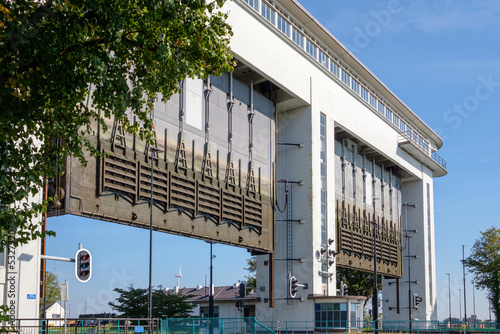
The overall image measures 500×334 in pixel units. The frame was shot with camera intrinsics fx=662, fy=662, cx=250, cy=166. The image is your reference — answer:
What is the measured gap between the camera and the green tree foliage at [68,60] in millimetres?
13539

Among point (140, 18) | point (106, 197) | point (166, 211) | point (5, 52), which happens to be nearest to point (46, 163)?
point (5, 52)

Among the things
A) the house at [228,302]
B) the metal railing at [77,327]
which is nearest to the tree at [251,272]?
the house at [228,302]

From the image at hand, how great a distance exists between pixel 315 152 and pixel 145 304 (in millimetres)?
33672

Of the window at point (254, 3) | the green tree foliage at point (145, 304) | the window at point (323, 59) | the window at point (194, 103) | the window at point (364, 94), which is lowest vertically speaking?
the green tree foliage at point (145, 304)

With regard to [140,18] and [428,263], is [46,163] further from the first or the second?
[428,263]

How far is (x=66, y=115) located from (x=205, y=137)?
22513mm

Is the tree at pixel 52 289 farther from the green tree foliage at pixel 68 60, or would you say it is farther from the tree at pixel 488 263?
the green tree foliage at pixel 68 60

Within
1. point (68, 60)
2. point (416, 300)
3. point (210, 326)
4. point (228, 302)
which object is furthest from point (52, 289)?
point (68, 60)

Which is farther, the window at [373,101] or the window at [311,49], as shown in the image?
the window at [373,101]

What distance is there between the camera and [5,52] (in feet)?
44.1

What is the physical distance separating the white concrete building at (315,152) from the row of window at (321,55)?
0.08m

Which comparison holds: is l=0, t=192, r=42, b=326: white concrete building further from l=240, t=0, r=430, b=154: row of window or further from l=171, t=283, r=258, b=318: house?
l=171, t=283, r=258, b=318: house

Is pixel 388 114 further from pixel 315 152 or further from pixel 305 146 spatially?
pixel 305 146

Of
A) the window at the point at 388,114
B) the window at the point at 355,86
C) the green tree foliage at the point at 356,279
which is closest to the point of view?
the window at the point at 355,86
